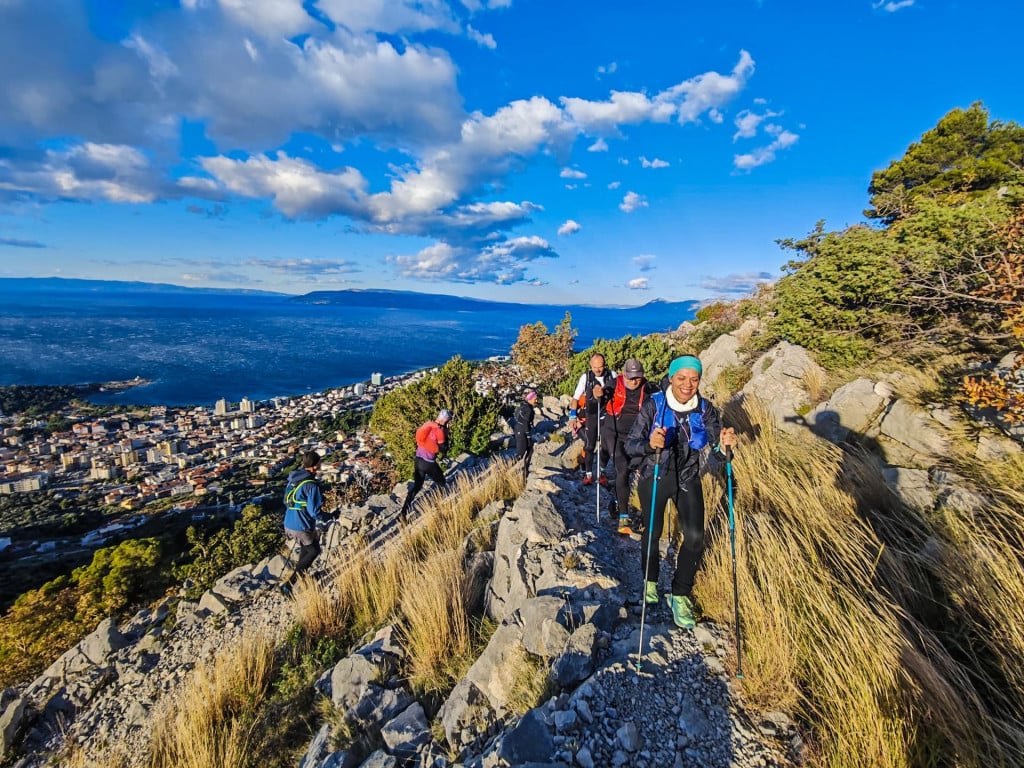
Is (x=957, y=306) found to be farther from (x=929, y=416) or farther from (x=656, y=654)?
(x=656, y=654)

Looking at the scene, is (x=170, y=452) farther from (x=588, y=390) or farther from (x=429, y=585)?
(x=588, y=390)

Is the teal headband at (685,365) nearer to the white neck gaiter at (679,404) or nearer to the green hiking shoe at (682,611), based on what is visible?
the white neck gaiter at (679,404)

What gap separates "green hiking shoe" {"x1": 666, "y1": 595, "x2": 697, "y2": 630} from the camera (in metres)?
3.13

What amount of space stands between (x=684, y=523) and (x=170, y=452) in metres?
27.6

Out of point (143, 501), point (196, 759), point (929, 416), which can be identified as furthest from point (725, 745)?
point (143, 501)

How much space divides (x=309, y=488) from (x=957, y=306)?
10664 mm

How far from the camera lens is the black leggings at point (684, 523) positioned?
334cm

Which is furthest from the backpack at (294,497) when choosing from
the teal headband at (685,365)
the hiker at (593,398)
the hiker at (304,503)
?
the teal headband at (685,365)

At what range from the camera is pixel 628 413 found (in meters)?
5.13

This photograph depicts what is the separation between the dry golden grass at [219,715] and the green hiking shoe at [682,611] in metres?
3.45

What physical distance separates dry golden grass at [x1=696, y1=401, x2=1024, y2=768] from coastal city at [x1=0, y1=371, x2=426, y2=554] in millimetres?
11886

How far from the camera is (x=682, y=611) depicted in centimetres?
319

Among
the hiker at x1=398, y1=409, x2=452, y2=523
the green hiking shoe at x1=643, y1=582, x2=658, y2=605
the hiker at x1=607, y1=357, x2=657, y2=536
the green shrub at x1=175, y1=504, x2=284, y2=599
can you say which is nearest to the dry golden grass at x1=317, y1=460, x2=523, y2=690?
the hiker at x1=398, y1=409, x2=452, y2=523

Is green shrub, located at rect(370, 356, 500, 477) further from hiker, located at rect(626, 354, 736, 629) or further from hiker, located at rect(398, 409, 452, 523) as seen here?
hiker, located at rect(626, 354, 736, 629)
